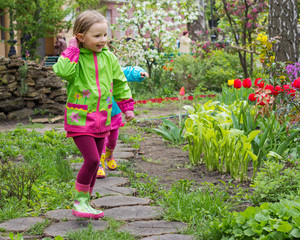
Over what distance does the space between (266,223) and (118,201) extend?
58.1 inches

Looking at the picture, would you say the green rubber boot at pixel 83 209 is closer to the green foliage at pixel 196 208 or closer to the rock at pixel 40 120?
the green foliage at pixel 196 208

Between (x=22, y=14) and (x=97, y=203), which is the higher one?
(x=22, y=14)

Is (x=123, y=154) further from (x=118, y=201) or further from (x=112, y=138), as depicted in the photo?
(x=118, y=201)

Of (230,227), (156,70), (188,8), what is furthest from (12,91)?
(188,8)

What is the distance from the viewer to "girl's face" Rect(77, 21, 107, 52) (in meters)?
3.23

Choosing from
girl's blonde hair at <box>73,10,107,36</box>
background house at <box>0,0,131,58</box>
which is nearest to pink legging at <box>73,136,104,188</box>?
girl's blonde hair at <box>73,10,107,36</box>

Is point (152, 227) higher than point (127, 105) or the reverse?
the reverse

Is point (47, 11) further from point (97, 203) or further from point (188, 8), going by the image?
point (97, 203)

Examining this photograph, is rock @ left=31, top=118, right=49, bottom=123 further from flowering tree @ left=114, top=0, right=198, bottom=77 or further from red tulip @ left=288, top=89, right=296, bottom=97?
red tulip @ left=288, top=89, right=296, bottom=97

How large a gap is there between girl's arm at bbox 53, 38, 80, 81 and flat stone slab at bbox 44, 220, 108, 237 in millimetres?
1054

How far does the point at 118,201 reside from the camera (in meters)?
3.79

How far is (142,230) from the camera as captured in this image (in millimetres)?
3152

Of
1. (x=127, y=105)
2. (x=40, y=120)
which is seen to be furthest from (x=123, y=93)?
(x=40, y=120)

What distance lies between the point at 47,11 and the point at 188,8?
16.7 feet
